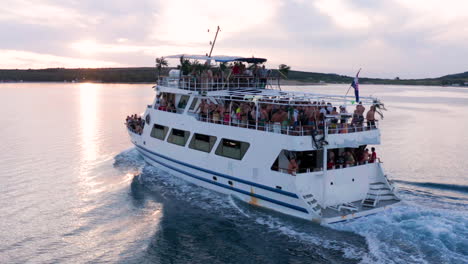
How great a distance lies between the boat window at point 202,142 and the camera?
1652 cm

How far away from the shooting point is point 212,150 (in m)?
16.4

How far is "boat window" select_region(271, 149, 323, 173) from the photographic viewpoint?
1399 centimetres

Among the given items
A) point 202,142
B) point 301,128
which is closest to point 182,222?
point 202,142

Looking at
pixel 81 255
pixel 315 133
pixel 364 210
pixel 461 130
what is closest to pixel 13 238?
pixel 81 255

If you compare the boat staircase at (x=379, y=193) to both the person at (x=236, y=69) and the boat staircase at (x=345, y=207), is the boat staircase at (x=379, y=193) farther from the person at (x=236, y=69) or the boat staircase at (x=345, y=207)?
the person at (x=236, y=69)

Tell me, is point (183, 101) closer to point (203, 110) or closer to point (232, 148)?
point (203, 110)

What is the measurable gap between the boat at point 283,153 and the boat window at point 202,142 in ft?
0.14

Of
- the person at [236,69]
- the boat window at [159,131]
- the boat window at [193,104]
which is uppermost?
the person at [236,69]

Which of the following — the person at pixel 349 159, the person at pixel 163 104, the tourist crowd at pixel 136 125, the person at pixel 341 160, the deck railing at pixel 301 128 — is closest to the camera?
the deck railing at pixel 301 128

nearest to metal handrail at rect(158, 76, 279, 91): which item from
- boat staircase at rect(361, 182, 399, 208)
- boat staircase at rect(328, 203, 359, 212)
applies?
boat staircase at rect(328, 203, 359, 212)

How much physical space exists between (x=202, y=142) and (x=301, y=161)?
4743 mm

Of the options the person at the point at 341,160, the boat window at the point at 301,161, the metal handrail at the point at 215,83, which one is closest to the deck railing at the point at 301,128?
the boat window at the point at 301,161

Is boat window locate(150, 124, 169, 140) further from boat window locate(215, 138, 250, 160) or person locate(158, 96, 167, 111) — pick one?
boat window locate(215, 138, 250, 160)

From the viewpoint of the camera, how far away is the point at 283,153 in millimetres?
14219
